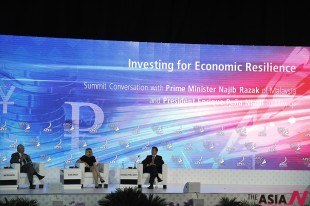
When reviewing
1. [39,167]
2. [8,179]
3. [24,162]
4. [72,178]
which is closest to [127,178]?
[72,178]

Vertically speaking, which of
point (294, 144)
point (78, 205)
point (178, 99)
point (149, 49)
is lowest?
point (78, 205)

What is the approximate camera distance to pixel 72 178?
418 inches

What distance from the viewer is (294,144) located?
39.8 ft

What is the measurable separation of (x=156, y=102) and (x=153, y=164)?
137 centimetres

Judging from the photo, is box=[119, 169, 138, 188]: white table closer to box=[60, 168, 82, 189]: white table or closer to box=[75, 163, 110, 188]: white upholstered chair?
box=[75, 163, 110, 188]: white upholstered chair

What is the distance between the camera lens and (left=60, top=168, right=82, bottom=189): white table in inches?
416

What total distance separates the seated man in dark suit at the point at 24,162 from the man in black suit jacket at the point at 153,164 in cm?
178

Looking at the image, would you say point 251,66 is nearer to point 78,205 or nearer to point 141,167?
point 141,167

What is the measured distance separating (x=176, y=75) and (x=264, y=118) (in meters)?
1.83

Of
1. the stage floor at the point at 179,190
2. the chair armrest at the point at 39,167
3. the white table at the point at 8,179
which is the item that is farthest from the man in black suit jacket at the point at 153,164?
the white table at the point at 8,179

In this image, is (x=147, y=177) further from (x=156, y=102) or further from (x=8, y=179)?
(x=8, y=179)

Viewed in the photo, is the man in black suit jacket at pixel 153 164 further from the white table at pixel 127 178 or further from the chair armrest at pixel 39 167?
the chair armrest at pixel 39 167

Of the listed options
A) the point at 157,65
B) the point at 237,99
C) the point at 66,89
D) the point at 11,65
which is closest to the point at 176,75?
the point at 157,65

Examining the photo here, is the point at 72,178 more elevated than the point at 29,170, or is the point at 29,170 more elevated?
the point at 29,170
